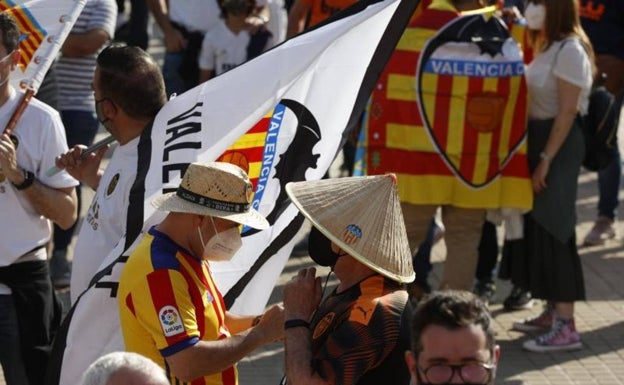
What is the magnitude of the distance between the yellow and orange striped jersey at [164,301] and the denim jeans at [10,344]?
1.45 meters

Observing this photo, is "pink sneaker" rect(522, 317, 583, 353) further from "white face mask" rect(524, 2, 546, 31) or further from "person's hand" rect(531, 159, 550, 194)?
"white face mask" rect(524, 2, 546, 31)

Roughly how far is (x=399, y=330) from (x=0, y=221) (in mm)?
2313

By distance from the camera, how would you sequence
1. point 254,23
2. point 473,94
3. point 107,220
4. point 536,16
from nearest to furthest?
point 107,220 → point 473,94 → point 536,16 → point 254,23

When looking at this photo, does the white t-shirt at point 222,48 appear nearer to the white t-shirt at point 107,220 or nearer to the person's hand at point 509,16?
the person's hand at point 509,16

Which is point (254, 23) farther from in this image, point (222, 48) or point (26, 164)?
point (26, 164)

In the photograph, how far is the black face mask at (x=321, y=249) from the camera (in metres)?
4.41

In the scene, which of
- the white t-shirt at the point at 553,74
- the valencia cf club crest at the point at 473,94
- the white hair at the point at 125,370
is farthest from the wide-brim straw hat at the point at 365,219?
the white t-shirt at the point at 553,74

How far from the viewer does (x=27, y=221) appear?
19.2ft

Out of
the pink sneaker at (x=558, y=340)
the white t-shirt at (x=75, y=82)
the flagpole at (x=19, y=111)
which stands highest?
the flagpole at (x=19, y=111)

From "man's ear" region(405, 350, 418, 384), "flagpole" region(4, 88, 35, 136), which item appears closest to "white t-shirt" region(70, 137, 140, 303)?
"flagpole" region(4, 88, 35, 136)

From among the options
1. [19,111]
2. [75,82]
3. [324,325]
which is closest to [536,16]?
[75,82]

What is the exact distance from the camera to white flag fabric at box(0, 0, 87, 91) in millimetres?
5730

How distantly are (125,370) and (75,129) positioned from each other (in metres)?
5.69

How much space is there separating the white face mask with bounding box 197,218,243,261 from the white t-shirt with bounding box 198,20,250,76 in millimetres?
5393
